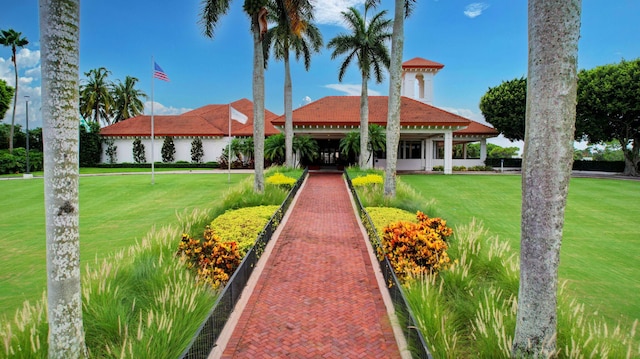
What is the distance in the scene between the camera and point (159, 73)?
22000 mm

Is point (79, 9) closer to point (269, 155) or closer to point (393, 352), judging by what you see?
point (393, 352)

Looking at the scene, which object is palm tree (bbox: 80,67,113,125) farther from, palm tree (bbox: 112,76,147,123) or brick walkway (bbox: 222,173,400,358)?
brick walkway (bbox: 222,173,400,358)

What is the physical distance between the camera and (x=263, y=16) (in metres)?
15.7

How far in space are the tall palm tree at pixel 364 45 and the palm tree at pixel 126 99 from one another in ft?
163

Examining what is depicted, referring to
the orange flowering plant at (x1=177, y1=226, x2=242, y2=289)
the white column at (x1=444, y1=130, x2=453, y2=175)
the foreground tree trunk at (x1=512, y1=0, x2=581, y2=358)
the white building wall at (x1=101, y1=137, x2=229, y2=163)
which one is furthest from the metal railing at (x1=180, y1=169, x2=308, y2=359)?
the white building wall at (x1=101, y1=137, x2=229, y2=163)

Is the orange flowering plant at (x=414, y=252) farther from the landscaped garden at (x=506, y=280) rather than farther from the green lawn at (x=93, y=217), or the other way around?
the green lawn at (x=93, y=217)

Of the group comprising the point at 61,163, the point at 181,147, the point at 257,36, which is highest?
the point at 257,36

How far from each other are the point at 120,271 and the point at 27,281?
3.58m

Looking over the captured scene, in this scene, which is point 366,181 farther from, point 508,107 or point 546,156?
point 508,107

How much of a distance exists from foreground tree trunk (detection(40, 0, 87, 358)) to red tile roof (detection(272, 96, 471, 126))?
26.6 meters

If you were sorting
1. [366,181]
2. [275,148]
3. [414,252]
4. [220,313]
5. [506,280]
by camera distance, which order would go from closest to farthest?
[220,313] < [506,280] < [414,252] < [366,181] < [275,148]

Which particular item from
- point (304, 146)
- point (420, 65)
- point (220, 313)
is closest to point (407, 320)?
point (220, 313)

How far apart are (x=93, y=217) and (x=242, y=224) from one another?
314 inches

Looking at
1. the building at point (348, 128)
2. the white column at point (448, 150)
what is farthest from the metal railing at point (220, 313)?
the white column at point (448, 150)
